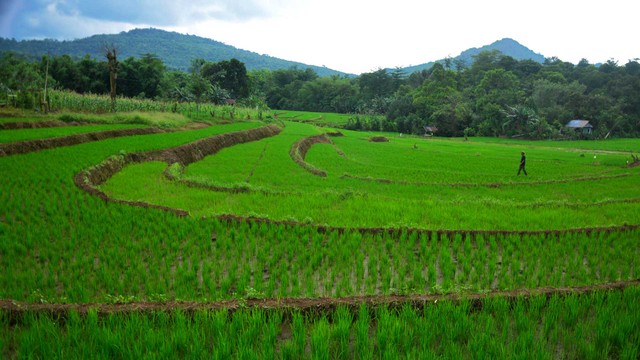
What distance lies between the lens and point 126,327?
3.31 m

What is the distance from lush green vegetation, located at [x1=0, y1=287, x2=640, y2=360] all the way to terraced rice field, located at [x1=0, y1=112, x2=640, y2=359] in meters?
0.02

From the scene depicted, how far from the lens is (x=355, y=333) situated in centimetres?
355

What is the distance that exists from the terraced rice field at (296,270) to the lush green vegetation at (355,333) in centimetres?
2

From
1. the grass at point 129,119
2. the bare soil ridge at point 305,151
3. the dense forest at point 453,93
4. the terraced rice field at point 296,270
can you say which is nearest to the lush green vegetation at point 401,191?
the terraced rice field at point 296,270

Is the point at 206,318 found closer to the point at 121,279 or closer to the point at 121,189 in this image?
the point at 121,279

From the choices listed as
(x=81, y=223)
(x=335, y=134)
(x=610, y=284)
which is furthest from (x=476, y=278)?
(x=335, y=134)

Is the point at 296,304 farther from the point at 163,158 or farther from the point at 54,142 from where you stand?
the point at 54,142

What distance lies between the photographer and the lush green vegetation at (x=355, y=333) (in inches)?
119

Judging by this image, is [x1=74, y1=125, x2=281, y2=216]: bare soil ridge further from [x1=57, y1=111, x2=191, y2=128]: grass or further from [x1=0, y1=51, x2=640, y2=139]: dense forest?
[x1=0, y1=51, x2=640, y2=139]: dense forest

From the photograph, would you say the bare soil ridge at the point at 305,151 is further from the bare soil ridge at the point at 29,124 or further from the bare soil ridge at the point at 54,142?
the bare soil ridge at the point at 29,124

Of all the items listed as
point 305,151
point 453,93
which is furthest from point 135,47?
point 305,151

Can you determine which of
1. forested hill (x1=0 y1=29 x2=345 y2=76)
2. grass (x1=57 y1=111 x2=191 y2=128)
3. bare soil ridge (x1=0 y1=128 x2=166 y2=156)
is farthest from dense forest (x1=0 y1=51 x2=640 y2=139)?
forested hill (x1=0 y1=29 x2=345 y2=76)

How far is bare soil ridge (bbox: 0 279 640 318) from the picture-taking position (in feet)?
11.7

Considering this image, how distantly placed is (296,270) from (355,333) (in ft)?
6.60
